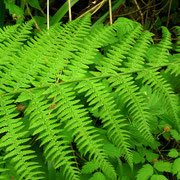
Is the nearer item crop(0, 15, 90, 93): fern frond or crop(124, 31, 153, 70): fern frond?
crop(0, 15, 90, 93): fern frond

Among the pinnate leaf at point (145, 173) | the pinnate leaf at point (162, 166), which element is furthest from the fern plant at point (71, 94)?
the pinnate leaf at point (162, 166)

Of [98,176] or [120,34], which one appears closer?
Answer: [98,176]

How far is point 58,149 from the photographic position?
1170 millimetres

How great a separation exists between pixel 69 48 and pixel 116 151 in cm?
99

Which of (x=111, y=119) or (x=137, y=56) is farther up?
(x=137, y=56)

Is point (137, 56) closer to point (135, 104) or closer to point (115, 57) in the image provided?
point (115, 57)

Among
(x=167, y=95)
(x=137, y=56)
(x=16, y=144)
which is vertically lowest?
(x=16, y=144)

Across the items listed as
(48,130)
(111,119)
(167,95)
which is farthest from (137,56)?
(48,130)

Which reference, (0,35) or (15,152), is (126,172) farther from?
(0,35)

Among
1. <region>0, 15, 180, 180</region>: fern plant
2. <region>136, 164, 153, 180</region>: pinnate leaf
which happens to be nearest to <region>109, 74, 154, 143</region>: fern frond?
<region>0, 15, 180, 180</region>: fern plant

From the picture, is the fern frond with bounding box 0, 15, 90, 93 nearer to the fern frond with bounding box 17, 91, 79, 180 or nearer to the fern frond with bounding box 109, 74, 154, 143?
the fern frond with bounding box 17, 91, 79, 180

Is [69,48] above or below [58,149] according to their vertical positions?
above

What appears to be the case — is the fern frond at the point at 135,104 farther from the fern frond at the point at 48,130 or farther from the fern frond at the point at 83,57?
the fern frond at the point at 48,130

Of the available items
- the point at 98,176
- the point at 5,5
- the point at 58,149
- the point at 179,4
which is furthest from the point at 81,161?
the point at 179,4
